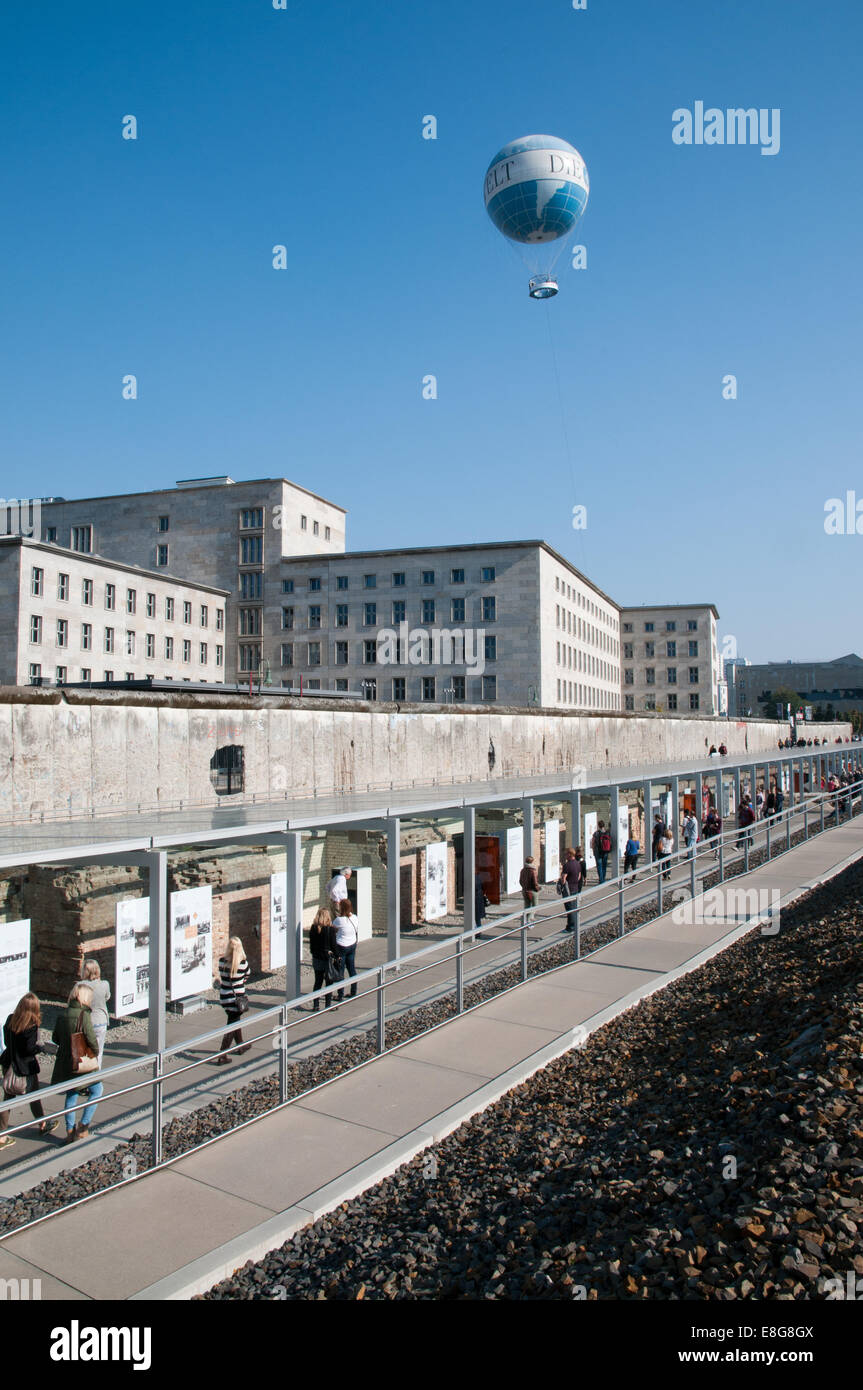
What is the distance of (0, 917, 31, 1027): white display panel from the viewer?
25.4 feet

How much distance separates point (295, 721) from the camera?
Answer: 18281 millimetres

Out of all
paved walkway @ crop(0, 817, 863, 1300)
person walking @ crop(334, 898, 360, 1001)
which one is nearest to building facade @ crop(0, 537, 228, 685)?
person walking @ crop(334, 898, 360, 1001)

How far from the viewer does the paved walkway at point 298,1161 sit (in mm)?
4961

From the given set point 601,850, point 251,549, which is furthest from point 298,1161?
point 251,549

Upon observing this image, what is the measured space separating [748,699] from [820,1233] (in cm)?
18130

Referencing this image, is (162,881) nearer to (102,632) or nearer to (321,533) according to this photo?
(102,632)

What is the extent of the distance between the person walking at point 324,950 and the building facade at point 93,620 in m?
33.1

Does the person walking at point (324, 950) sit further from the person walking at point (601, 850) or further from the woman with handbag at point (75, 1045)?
the person walking at point (601, 850)

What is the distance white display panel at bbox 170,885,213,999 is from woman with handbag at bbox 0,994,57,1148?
8.56 feet

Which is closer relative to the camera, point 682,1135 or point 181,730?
point 682,1135

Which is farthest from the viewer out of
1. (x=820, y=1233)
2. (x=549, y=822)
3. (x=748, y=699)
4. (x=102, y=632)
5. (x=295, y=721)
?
(x=748, y=699)

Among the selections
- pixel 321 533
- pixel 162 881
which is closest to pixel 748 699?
pixel 321 533

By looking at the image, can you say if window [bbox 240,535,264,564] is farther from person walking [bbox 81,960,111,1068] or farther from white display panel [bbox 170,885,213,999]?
person walking [bbox 81,960,111,1068]

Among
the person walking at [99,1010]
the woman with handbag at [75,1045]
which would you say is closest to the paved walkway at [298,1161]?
the woman with handbag at [75,1045]
